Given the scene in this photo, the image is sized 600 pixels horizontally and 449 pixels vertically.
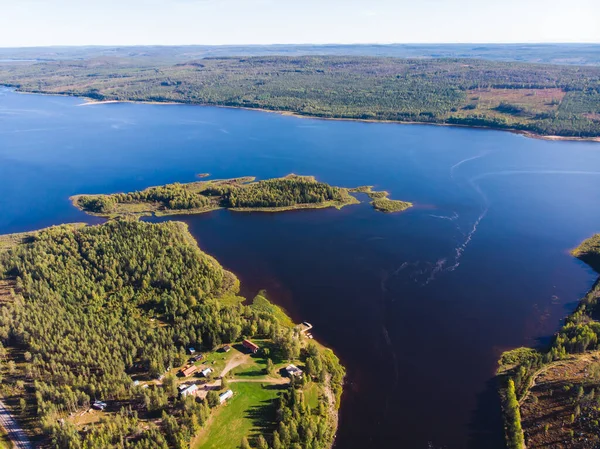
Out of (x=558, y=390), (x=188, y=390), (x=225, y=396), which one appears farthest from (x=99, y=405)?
(x=558, y=390)

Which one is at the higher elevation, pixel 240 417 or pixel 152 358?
pixel 152 358

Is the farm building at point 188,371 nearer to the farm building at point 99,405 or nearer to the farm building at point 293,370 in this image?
the farm building at point 99,405

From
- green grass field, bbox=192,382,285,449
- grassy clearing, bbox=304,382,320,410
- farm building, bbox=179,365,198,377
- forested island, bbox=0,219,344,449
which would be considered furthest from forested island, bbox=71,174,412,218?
green grass field, bbox=192,382,285,449

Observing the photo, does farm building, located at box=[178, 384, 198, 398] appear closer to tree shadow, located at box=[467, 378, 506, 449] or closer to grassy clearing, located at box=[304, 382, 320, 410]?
grassy clearing, located at box=[304, 382, 320, 410]

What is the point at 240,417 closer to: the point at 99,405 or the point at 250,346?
the point at 250,346

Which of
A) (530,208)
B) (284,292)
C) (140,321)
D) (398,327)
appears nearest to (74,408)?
(140,321)

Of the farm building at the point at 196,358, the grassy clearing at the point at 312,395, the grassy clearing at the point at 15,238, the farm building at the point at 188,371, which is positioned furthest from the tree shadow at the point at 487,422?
the grassy clearing at the point at 15,238
